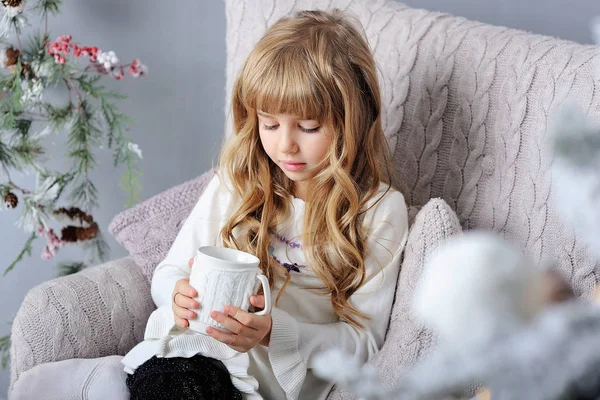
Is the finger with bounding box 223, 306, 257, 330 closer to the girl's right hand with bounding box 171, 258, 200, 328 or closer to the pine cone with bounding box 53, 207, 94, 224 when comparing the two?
the girl's right hand with bounding box 171, 258, 200, 328

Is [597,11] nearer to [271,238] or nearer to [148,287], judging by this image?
[271,238]

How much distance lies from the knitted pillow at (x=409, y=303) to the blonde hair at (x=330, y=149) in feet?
0.25

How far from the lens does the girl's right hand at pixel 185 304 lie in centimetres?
95

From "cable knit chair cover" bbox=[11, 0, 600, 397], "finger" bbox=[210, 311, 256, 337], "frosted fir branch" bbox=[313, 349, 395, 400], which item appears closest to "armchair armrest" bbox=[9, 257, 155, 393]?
"cable knit chair cover" bbox=[11, 0, 600, 397]

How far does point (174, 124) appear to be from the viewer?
1.98 m

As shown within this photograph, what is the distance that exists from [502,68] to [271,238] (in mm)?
498

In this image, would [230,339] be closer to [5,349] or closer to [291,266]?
[291,266]

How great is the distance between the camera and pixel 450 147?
1.26 m

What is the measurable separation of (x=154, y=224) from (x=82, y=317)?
10.0 inches

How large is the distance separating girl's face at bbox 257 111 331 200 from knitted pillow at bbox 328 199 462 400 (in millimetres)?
199

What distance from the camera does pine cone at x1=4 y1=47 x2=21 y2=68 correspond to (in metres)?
1.54

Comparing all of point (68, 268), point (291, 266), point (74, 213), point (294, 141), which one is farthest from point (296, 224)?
point (68, 268)

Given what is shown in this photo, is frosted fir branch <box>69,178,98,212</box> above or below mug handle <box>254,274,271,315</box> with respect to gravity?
below

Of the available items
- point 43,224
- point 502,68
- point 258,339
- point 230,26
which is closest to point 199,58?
point 230,26
